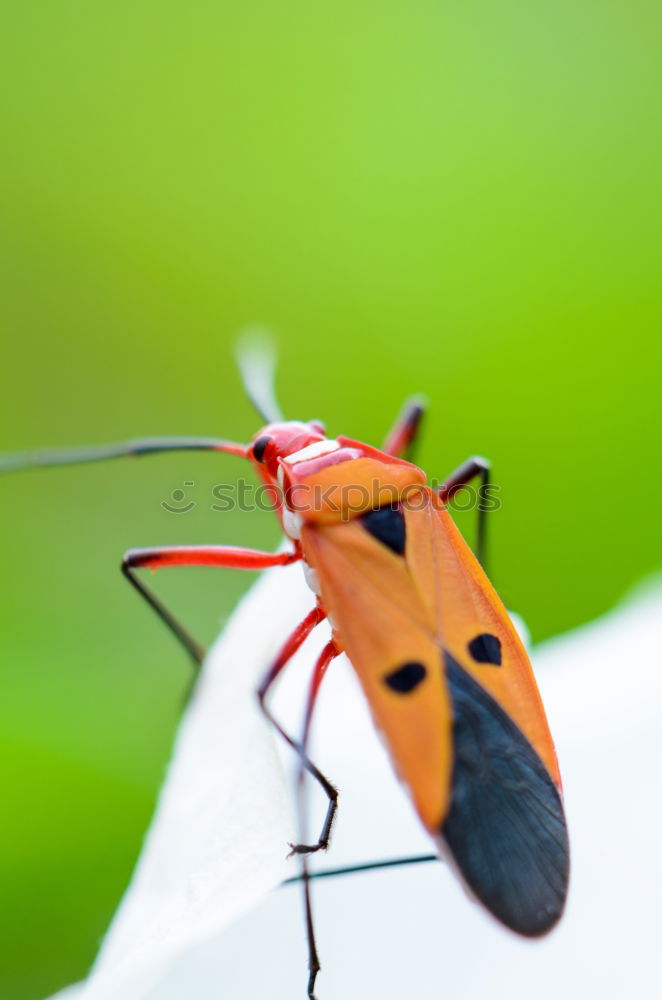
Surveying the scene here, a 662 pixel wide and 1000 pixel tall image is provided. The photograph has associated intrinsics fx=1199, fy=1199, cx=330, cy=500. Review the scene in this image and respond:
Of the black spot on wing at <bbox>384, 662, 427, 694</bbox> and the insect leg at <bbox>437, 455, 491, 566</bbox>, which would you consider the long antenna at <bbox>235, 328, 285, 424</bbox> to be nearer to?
the insect leg at <bbox>437, 455, 491, 566</bbox>

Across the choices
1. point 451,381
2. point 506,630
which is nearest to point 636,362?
point 451,381

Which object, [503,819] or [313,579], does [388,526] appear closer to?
[313,579]

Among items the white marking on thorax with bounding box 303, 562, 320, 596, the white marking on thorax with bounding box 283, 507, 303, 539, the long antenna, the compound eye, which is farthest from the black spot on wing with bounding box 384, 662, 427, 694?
the long antenna

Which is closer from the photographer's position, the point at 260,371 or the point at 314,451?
the point at 314,451

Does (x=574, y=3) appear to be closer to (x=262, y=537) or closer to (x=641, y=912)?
(x=262, y=537)

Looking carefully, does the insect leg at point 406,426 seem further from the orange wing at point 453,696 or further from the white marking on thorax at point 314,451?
the orange wing at point 453,696

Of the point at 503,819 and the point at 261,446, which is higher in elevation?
the point at 261,446

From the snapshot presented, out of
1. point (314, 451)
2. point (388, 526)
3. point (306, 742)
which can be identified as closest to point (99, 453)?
point (314, 451)
